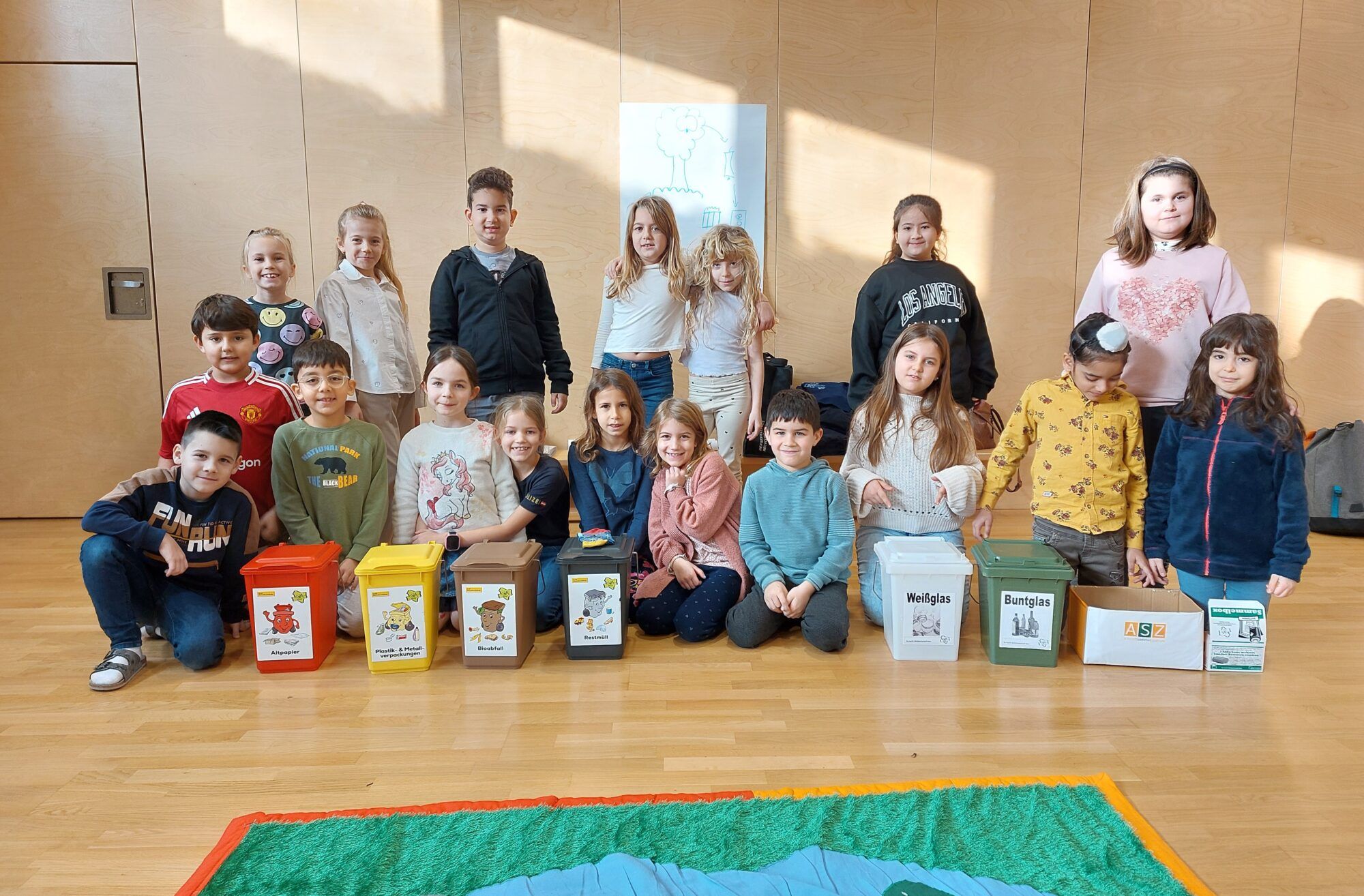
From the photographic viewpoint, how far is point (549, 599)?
9.57ft

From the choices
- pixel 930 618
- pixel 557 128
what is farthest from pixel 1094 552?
pixel 557 128

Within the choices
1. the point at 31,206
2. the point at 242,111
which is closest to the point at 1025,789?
the point at 242,111

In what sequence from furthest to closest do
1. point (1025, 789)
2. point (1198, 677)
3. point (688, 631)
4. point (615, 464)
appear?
point (615, 464) < point (688, 631) < point (1198, 677) < point (1025, 789)

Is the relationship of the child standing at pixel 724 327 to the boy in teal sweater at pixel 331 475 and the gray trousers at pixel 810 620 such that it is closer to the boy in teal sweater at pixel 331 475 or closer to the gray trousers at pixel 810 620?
the gray trousers at pixel 810 620

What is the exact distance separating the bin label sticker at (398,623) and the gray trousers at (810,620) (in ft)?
3.06

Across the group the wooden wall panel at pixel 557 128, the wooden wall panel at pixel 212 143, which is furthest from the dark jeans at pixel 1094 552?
the wooden wall panel at pixel 212 143

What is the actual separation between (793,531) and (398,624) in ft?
3.99

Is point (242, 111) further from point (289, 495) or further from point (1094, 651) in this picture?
point (1094, 651)

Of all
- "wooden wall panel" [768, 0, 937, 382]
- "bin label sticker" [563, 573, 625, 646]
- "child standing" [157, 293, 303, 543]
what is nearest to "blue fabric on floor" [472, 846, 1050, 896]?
"bin label sticker" [563, 573, 625, 646]

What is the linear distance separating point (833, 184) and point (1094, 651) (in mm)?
2860

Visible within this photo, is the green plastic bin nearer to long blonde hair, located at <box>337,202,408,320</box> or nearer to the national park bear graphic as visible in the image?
the national park bear graphic

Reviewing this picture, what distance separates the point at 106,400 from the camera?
454 cm

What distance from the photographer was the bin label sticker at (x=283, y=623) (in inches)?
101

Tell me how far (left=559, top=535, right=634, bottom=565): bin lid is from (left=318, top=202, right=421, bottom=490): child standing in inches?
39.7
